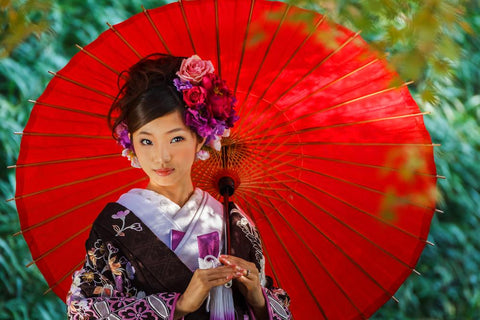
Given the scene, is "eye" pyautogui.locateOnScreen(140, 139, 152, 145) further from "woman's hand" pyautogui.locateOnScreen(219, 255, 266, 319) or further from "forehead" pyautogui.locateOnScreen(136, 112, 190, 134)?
"woman's hand" pyautogui.locateOnScreen(219, 255, 266, 319)

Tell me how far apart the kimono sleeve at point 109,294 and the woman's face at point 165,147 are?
324mm

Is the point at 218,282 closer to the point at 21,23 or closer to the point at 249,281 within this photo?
the point at 249,281

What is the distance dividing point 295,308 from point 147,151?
1.02m

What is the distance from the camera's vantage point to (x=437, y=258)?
4.38 meters

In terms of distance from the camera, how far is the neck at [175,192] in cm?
254

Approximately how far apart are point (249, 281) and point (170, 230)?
0.34m

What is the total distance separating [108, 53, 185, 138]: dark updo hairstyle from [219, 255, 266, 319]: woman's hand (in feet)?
1.95

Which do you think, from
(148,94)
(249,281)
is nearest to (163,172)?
(148,94)

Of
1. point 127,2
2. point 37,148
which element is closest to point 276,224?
point 37,148

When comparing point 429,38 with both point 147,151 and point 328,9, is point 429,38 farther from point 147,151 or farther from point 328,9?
point 147,151

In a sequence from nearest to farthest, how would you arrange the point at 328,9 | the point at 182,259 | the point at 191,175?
the point at 328,9, the point at 182,259, the point at 191,175

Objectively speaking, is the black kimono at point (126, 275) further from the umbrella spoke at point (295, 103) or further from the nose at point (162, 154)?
the umbrella spoke at point (295, 103)

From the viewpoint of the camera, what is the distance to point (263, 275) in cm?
267

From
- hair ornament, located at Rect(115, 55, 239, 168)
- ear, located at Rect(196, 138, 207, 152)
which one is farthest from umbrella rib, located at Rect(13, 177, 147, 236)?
ear, located at Rect(196, 138, 207, 152)
